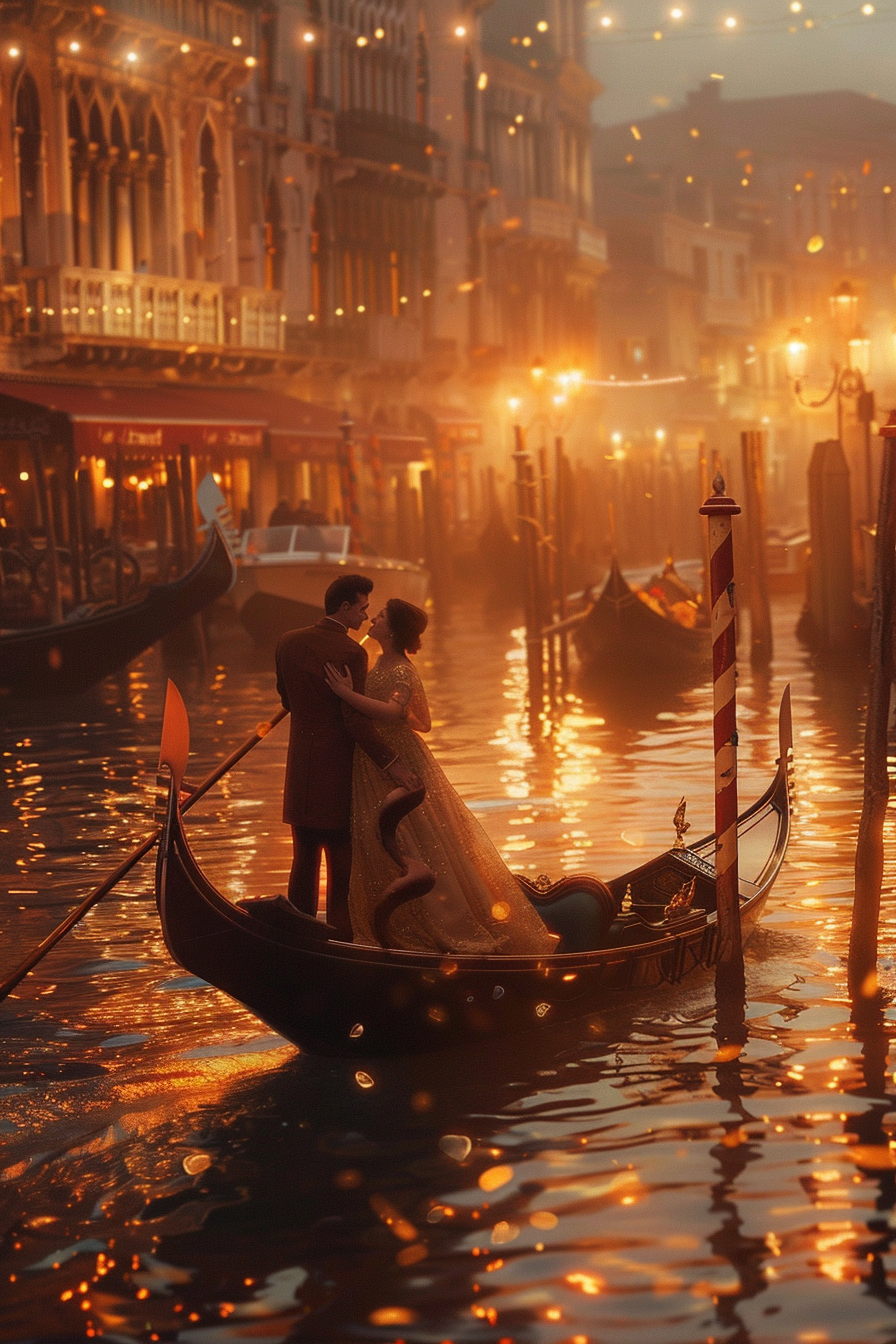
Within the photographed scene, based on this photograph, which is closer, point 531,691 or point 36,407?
point 531,691

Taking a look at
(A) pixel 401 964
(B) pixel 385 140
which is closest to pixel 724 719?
(A) pixel 401 964

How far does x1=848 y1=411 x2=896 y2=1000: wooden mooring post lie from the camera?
6727 millimetres

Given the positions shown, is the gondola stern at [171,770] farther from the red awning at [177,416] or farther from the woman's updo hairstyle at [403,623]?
the red awning at [177,416]

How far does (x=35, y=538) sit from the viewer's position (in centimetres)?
2225

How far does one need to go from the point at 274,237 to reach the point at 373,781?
24366 millimetres

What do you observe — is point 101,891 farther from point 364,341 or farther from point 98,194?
point 364,341

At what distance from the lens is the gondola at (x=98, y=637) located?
16141 millimetres

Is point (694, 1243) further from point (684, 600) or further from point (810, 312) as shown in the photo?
point (810, 312)

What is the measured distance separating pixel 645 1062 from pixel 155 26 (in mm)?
21299

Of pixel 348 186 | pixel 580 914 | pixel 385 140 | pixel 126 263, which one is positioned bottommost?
pixel 580 914

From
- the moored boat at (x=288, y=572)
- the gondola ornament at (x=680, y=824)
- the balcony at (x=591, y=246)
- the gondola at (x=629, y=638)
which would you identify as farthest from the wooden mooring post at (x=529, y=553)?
the balcony at (x=591, y=246)

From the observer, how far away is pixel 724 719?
666cm

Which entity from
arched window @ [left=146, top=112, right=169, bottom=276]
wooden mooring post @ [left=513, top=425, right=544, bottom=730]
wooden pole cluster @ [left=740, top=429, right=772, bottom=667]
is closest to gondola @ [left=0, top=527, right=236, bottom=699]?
wooden mooring post @ [left=513, top=425, right=544, bottom=730]

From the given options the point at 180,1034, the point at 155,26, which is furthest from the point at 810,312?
the point at 180,1034
